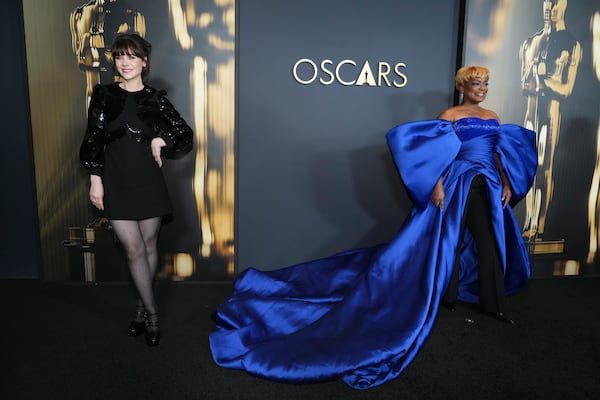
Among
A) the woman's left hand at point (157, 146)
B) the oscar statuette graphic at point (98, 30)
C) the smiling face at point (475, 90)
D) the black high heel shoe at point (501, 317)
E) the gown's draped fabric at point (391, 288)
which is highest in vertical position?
the oscar statuette graphic at point (98, 30)

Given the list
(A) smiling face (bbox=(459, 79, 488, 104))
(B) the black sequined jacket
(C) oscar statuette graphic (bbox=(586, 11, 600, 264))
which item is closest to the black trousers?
(A) smiling face (bbox=(459, 79, 488, 104))

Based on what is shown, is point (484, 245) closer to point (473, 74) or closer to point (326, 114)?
point (473, 74)

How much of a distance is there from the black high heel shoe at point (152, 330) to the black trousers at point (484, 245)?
1.76 meters

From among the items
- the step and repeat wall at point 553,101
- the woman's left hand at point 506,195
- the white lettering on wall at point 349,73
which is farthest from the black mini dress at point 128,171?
the step and repeat wall at point 553,101

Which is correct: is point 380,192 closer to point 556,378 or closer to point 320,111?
point 320,111

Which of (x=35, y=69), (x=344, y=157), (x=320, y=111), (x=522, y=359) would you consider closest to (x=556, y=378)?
(x=522, y=359)

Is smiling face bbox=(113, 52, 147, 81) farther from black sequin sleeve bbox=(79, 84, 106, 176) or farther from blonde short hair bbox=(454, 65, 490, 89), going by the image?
blonde short hair bbox=(454, 65, 490, 89)

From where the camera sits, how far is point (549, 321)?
2.66 metres

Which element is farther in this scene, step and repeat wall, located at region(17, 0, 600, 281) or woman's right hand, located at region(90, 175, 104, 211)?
step and repeat wall, located at region(17, 0, 600, 281)

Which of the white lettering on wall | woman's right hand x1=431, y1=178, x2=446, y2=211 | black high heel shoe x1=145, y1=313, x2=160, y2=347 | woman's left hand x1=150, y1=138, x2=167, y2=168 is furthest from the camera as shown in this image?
the white lettering on wall

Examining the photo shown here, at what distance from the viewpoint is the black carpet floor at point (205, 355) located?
1885 mm

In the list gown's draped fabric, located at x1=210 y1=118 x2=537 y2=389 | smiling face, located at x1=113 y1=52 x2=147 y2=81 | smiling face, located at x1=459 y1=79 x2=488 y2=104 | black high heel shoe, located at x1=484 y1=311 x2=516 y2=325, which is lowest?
black high heel shoe, located at x1=484 y1=311 x2=516 y2=325

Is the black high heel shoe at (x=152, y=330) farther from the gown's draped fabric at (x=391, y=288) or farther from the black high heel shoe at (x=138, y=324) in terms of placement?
the gown's draped fabric at (x=391, y=288)

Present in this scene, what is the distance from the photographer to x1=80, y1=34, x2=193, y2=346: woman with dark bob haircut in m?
2.11
